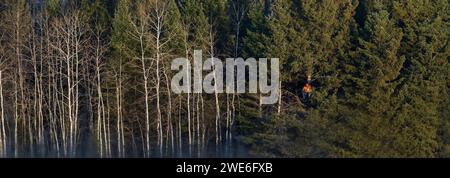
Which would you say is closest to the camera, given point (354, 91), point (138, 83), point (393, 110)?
point (393, 110)

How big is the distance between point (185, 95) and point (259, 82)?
417 cm

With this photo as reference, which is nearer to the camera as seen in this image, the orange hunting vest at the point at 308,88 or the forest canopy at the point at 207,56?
the forest canopy at the point at 207,56

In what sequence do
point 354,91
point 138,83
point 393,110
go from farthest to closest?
1. point 138,83
2. point 354,91
3. point 393,110

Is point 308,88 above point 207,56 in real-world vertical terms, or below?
below

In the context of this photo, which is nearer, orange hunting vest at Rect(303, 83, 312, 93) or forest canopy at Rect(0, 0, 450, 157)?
forest canopy at Rect(0, 0, 450, 157)

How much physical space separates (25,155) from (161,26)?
10215 mm

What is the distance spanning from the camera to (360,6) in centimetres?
3822

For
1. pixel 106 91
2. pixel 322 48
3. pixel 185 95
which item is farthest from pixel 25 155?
pixel 322 48

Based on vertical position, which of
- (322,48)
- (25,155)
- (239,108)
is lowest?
(25,155)

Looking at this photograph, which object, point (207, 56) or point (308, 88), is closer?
point (308, 88)

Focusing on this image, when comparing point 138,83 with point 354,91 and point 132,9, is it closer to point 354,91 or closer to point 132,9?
point 132,9

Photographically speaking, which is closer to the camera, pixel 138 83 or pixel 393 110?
pixel 393 110

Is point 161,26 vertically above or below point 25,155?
above

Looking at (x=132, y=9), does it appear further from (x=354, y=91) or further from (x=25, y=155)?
(x=354, y=91)
